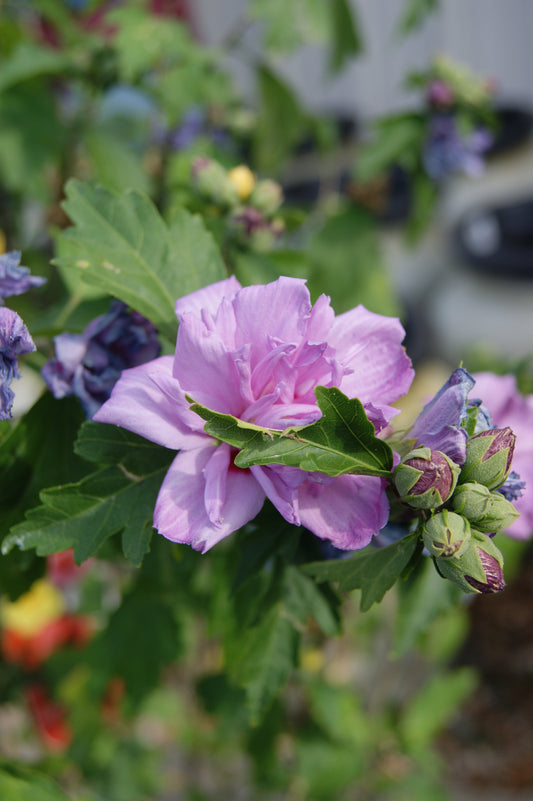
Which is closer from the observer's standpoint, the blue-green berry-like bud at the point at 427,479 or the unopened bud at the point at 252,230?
the blue-green berry-like bud at the point at 427,479

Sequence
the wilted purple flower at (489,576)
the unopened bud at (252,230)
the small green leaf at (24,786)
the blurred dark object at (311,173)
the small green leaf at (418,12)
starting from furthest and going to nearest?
the blurred dark object at (311,173) < the small green leaf at (418,12) < the unopened bud at (252,230) < the small green leaf at (24,786) < the wilted purple flower at (489,576)

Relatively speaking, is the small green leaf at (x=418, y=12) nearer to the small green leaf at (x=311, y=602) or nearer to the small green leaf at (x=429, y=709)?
the small green leaf at (x=311, y=602)

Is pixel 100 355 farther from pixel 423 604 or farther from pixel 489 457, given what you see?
pixel 423 604

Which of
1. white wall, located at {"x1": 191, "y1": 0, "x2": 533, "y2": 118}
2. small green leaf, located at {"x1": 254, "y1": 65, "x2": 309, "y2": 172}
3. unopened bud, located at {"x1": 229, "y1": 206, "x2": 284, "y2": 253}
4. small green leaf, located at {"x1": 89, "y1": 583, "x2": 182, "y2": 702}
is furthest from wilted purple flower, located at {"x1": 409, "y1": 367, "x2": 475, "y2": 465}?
white wall, located at {"x1": 191, "y1": 0, "x2": 533, "y2": 118}

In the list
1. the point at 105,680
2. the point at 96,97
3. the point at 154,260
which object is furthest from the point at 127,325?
the point at 96,97

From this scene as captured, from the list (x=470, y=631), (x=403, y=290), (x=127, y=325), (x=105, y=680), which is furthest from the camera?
(x=403, y=290)

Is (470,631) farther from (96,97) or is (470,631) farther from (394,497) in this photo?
(394,497)

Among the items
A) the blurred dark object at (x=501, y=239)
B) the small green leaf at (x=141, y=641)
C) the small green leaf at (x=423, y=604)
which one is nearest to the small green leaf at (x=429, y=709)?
the small green leaf at (x=141, y=641)
